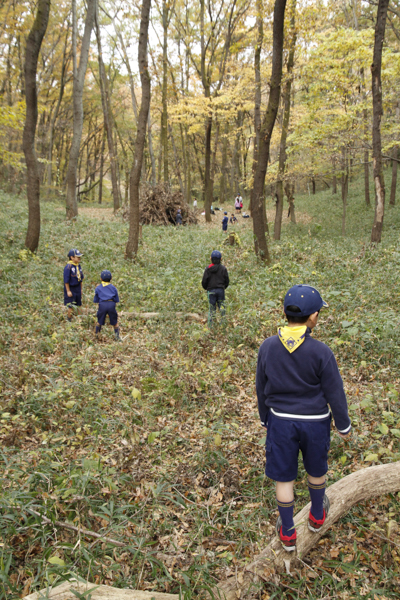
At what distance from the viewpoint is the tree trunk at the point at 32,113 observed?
10.1 meters

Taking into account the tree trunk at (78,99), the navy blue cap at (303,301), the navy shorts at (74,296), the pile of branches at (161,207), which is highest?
the tree trunk at (78,99)

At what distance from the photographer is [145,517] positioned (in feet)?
10.6

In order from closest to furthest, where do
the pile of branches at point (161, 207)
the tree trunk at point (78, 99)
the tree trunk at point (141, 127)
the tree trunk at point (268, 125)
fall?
the tree trunk at point (268, 125) < the tree trunk at point (141, 127) < the tree trunk at point (78, 99) < the pile of branches at point (161, 207)

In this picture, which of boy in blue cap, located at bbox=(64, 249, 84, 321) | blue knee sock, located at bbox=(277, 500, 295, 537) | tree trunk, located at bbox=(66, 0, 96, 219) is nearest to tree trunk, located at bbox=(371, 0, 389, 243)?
boy in blue cap, located at bbox=(64, 249, 84, 321)

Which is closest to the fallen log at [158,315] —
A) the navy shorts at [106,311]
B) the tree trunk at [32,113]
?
the navy shorts at [106,311]

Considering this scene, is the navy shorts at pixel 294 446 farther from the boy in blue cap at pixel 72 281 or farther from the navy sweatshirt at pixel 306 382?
the boy in blue cap at pixel 72 281

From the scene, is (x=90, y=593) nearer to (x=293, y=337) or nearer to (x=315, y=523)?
(x=315, y=523)

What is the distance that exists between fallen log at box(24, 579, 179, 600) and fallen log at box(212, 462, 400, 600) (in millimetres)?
444

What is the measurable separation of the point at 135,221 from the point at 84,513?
10.4m

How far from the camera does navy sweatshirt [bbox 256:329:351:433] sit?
2.50m

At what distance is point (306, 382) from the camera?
2.53 meters

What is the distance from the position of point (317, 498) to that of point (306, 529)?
0.31 meters

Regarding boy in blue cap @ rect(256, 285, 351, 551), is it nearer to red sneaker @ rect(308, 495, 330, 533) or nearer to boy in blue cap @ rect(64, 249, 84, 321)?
red sneaker @ rect(308, 495, 330, 533)

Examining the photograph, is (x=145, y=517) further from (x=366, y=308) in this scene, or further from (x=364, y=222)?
(x=364, y=222)
